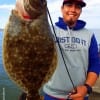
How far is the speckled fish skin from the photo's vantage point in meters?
2.79

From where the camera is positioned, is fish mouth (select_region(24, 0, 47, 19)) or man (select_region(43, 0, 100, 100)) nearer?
fish mouth (select_region(24, 0, 47, 19))

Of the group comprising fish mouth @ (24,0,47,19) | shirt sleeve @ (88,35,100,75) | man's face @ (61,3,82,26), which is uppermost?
fish mouth @ (24,0,47,19)

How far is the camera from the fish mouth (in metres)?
2.69

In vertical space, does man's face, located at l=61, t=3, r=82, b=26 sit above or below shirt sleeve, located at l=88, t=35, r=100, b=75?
above

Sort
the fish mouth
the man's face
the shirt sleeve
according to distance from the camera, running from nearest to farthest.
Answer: the fish mouth
the man's face
the shirt sleeve

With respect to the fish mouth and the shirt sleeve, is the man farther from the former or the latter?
the fish mouth

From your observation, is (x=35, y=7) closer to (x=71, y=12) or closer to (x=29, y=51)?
(x=29, y=51)

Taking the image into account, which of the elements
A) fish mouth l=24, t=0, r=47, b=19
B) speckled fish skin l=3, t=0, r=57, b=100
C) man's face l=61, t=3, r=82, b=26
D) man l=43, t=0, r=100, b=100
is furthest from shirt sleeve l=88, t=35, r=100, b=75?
fish mouth l=24, t=0, r=47, b=19

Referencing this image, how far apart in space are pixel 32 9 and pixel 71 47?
3.50 feet

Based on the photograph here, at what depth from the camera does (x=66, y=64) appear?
3707 millimetres

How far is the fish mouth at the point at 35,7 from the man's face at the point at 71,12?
0.88 m

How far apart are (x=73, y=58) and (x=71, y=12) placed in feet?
1.39

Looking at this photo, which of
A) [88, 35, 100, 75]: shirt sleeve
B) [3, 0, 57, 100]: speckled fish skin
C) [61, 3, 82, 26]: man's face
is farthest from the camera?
[88, 35, 100, 75]: shirt sleeve

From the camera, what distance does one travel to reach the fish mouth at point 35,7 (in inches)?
106
